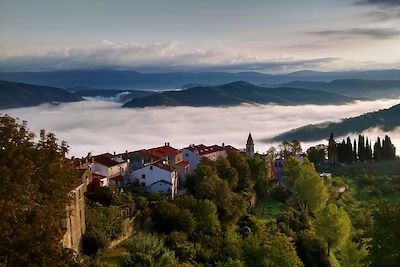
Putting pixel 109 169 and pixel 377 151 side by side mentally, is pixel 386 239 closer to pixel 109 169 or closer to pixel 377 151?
pixel 109 169

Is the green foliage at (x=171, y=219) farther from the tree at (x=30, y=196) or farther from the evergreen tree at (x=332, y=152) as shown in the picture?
the evergreen tree at (x=332, y=152)

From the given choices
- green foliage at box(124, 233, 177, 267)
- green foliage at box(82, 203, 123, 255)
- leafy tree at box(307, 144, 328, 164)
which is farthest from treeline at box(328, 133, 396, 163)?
green foliage at box(124, 233, 177, 267)

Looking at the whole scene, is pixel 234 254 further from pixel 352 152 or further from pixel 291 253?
pixel 352 152

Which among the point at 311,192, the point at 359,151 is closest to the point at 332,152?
the point at 359,151

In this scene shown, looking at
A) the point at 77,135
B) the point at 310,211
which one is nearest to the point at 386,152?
the point at 310,211

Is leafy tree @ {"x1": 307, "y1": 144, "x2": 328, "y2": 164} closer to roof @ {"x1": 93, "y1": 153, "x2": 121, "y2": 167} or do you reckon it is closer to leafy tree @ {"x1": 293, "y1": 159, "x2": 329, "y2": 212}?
leafy tree @ {"x1": 293, "y1": 159, "x2": 329, "y2": 212}
